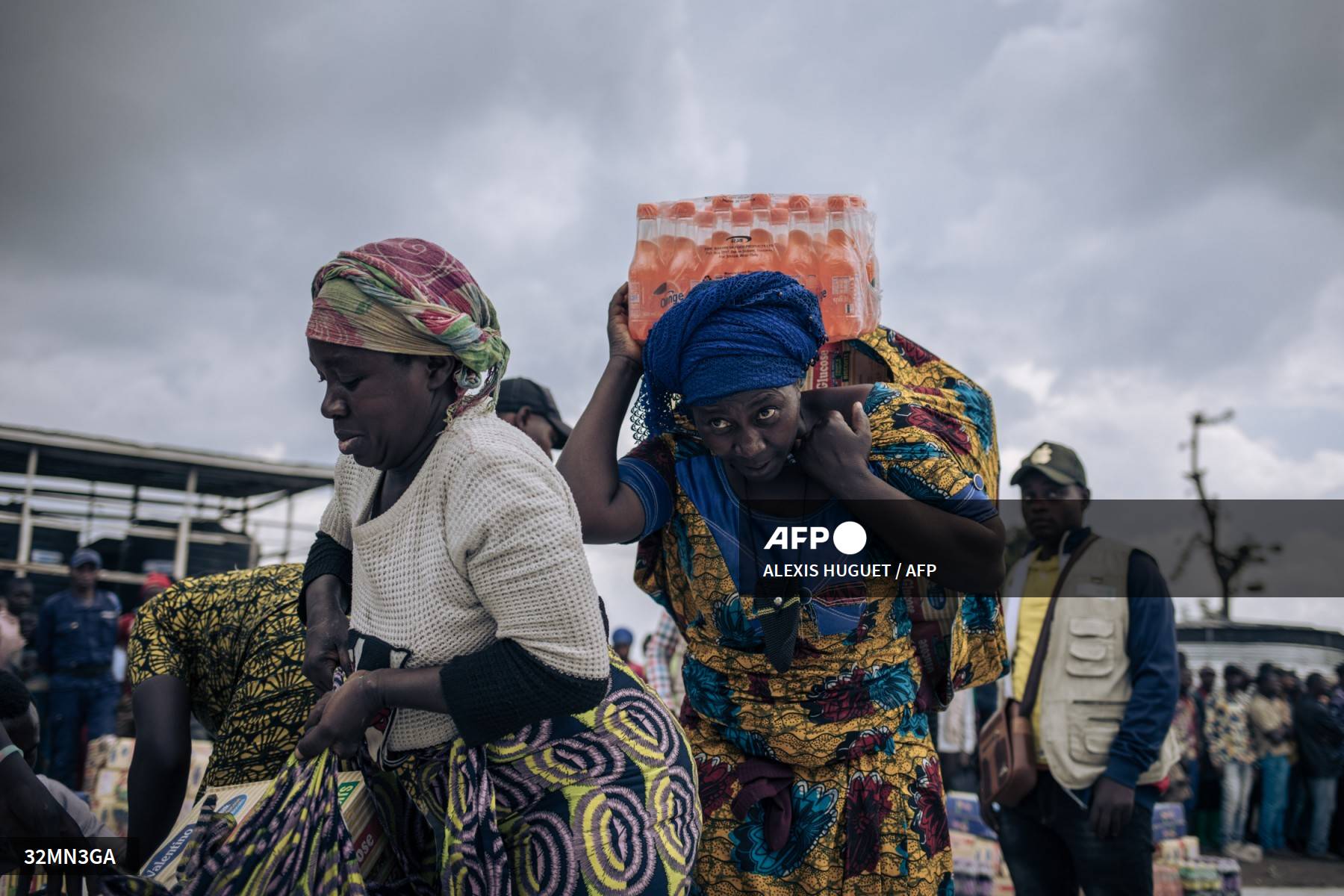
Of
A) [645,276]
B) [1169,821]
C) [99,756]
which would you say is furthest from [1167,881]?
[99,756]

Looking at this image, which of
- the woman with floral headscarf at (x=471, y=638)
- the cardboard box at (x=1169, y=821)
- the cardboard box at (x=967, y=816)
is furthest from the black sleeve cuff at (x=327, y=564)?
the cardboard box at (x=1169, y=821)

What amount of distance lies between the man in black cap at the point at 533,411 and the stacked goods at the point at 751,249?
1429 millimetres

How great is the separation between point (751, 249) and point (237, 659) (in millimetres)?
1630

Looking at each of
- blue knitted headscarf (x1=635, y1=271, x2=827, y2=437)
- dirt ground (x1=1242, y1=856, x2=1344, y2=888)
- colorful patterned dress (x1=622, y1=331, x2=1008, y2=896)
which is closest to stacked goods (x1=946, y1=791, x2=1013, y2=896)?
colorful patterned dress (x1=622, y1=331, x2=1008, y2=896)

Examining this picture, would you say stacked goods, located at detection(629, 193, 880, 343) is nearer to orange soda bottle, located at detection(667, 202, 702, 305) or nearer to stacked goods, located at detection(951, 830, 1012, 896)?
orange soda bottle, located at detection(667, 202, 702, 305)

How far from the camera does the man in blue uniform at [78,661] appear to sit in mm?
8672

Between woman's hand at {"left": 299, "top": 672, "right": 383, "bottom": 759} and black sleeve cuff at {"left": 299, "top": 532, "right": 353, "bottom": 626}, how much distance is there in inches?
17.3

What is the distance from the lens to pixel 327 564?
2.21m

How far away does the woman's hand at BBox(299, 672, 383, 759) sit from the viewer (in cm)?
172

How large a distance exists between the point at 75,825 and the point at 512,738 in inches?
48.5

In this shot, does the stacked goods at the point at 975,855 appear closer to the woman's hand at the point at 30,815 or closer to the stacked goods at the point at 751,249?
the stacked goods at the point at 751,249

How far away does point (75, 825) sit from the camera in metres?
2.45

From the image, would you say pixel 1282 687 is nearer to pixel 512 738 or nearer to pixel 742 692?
pixel 742 692

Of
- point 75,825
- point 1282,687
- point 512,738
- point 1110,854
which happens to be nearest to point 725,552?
point 512,738
